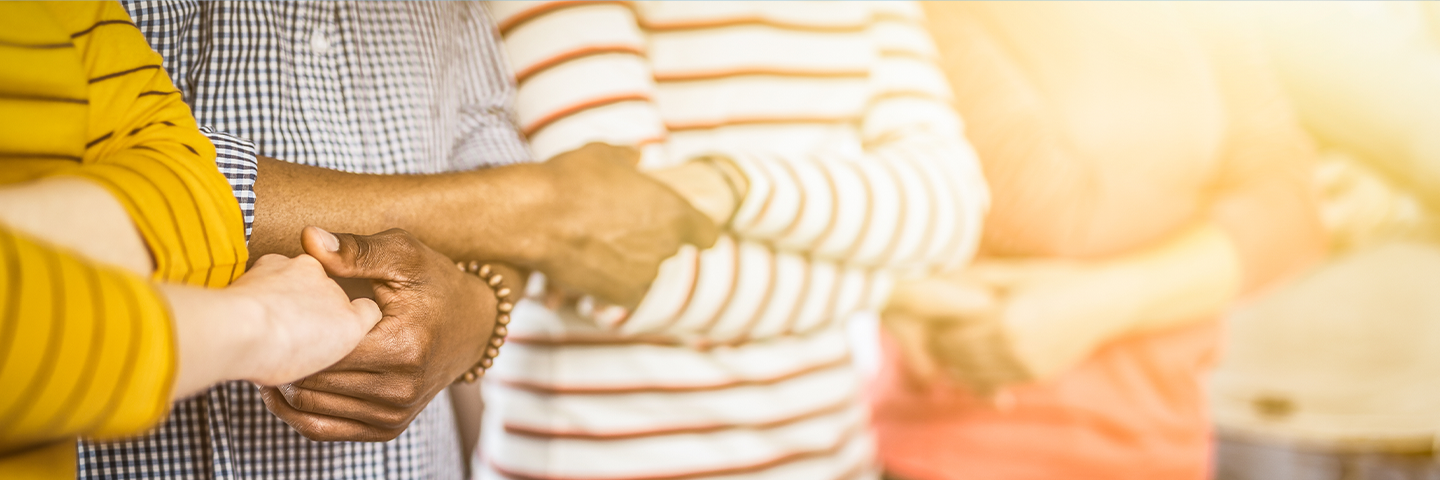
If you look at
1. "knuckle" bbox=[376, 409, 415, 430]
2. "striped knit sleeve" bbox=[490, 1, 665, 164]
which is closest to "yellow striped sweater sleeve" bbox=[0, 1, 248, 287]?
"knuckle" bbox=[376, 409, 415, 430]

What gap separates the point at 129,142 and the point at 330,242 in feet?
0.27

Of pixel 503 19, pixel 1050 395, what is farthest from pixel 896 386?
pixel 503 19

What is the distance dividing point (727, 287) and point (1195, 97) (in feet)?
2.04

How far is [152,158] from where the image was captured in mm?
289

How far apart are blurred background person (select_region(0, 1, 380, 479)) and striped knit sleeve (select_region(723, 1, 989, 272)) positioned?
30 cm

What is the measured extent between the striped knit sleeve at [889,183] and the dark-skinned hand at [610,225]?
57mm

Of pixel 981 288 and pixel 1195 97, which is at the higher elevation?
pixel 1195 97

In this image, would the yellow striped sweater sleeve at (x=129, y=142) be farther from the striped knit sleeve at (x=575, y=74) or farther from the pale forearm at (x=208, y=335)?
the striped knit sleeve at (x=575, y=74)

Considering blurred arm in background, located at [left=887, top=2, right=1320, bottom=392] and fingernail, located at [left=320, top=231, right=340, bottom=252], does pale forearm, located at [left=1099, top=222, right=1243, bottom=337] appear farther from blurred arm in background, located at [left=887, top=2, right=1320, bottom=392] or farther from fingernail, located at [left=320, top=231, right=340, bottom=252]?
fingernail, located at [left=320, top=231, right=340, bottom=252]

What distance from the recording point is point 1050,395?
79 cm

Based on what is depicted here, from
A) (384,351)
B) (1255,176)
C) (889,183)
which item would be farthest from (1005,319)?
(384,351)

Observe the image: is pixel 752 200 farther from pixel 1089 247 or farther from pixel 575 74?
pixel 1089 247

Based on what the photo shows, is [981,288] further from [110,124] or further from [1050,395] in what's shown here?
[110,124]

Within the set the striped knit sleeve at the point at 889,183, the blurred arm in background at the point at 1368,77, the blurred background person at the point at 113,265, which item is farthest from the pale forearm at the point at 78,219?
the blurred arm in background at the point at 1368,77
